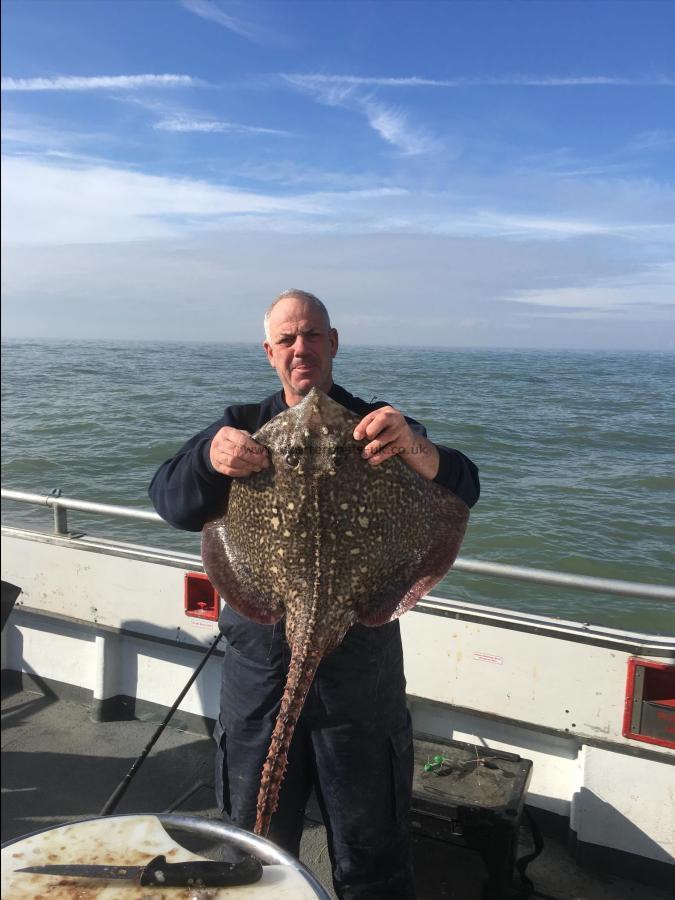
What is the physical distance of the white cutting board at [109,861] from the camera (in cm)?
161

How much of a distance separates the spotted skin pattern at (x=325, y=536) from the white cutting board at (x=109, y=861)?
32 cm

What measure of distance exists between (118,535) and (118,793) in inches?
318

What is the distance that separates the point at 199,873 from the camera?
1651mm

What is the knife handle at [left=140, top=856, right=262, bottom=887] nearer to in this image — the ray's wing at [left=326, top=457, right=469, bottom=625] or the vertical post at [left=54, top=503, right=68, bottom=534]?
the ray's wing at [left=326, top=457, right=469, bottom=625]

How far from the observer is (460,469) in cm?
229

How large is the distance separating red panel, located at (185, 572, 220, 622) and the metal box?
145 cm

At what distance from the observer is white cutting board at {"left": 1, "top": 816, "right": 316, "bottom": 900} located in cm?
161

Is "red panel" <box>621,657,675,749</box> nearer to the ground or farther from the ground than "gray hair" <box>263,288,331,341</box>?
nearer to the ground

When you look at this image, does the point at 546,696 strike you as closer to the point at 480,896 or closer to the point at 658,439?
the point at 480,896

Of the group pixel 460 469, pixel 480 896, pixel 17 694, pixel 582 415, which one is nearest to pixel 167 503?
pixel 460 469

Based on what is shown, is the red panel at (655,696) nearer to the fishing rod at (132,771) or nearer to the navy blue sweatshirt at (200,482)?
the navy blue sweatshirt at (200,482)

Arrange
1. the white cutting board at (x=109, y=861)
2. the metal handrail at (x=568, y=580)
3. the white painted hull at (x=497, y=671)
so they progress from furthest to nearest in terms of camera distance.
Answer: the white painted hull at (x=497, y=671) < the metal handrail at (x=568, y=580) < the white cutting board at (x=109, y=861)

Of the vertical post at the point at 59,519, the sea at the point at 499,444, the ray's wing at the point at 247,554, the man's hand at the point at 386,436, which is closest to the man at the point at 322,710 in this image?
the ray's wing at the point at 247,554

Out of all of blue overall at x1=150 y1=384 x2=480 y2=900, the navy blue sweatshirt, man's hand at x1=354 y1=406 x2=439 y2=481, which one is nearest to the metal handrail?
the navy blue sweatshirt
